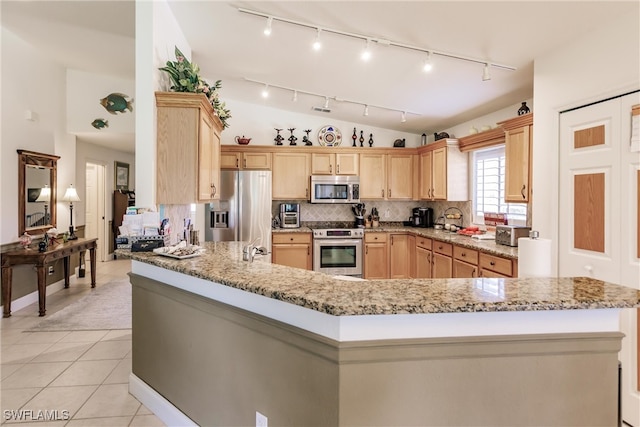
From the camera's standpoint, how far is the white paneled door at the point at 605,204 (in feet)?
7.11

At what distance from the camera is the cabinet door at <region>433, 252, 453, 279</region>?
4.15 meters

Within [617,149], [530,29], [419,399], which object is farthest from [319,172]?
[419,399]

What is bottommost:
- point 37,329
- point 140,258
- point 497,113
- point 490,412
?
point 37,329

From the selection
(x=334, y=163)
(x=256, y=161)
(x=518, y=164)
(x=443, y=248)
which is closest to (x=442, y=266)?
(x=443, y=248)

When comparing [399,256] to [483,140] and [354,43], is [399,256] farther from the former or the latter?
[354,43]

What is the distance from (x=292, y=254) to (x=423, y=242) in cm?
192

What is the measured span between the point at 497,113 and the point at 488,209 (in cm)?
122

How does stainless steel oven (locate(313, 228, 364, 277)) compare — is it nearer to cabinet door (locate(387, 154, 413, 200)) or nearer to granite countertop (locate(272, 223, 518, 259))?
granite countertop (locate(272, 223, 518, 259))

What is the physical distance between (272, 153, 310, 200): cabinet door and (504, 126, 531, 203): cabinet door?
2.90 metres

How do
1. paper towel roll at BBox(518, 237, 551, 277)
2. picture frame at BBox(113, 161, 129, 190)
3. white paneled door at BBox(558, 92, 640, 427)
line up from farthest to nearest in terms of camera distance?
picture frame at BBox(113, 161, 129, 190), white paneled door at BBox(558, 92, 640, 427), paper towel roll at BBox(518, 237, 551, 277)

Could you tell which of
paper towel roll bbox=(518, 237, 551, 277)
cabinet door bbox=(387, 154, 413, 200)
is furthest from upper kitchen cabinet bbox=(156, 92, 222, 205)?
cabinet door bbox=(387, 154, 413, 200)

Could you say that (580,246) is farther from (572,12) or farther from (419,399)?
(419,399)

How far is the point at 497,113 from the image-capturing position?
14.2ft

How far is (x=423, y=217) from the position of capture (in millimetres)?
5801
